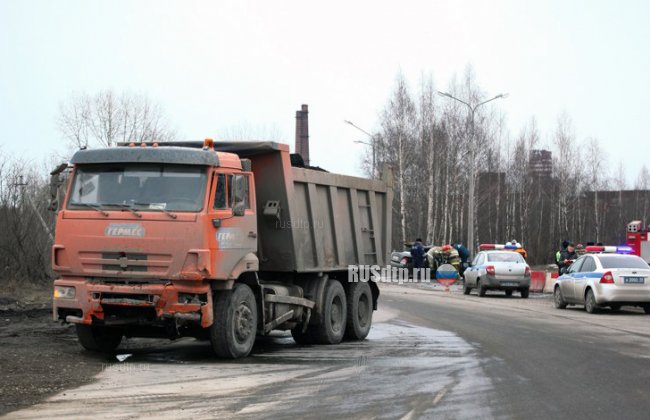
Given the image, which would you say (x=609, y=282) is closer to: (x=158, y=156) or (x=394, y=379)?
(x=394, y=379)

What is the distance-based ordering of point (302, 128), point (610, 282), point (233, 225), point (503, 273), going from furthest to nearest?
point (302, 128) < point (503, 273) < point (610, 282) < point (233, 225)

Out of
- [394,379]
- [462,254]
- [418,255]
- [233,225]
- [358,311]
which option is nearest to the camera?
[394,379]

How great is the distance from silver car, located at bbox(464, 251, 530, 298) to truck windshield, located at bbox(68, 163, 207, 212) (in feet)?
63.8

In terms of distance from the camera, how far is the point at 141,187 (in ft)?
38.6

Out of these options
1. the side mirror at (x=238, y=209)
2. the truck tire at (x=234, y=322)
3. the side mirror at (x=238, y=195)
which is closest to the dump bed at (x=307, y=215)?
the side mirror at (x=238, y=195)

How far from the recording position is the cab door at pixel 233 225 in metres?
11.6

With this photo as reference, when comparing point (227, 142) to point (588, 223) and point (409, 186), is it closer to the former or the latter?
point (409, 186)

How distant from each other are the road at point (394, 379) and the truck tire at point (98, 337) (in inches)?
12.0

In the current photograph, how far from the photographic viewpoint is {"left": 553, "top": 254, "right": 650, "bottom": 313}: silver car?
70.3 ft

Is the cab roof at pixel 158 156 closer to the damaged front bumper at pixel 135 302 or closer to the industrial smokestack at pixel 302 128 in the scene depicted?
the damaged front bumper at pixel 135 302

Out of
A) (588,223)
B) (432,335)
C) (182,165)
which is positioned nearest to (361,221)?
(432,335)

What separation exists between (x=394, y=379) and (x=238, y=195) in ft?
11.2

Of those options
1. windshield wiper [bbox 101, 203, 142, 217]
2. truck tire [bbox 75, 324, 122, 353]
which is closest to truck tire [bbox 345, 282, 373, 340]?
truck tire [bbox 75, 324, 122, 353]

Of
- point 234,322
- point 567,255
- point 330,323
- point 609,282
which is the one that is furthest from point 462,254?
point 234,322
